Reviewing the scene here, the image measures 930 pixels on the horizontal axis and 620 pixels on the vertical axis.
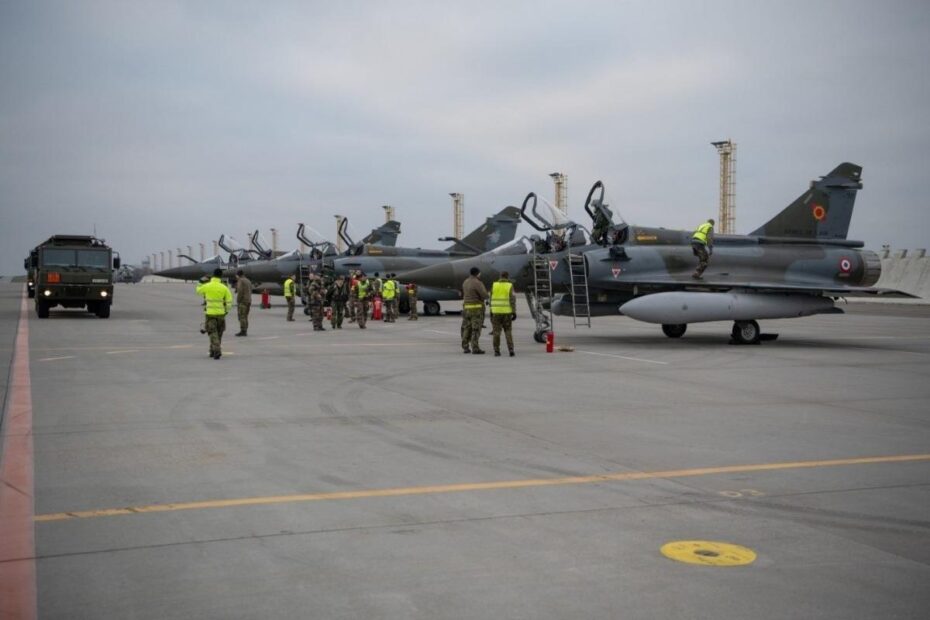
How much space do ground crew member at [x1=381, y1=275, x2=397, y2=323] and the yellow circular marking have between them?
22.6 meters

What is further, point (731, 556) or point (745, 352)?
point (745, 352)

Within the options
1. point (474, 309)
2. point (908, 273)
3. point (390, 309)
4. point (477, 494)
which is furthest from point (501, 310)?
point (908, 273)

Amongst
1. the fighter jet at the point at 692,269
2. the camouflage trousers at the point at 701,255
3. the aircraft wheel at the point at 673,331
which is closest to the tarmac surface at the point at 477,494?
the fighter jet at the point at 692,269

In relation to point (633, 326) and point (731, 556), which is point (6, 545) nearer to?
point (731, 556)

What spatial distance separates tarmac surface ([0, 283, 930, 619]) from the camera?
399 centimetres

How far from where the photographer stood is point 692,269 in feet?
61.5

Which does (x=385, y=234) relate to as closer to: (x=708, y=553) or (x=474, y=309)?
(x=474, y=309)

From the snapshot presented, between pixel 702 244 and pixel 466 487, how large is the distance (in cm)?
1323

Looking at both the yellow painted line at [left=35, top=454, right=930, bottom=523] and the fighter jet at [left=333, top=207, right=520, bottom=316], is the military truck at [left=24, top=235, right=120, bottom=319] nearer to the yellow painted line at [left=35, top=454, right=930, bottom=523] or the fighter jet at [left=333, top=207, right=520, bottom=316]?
the fighter jet at [left=333, top=207, right=520, bottom=316]

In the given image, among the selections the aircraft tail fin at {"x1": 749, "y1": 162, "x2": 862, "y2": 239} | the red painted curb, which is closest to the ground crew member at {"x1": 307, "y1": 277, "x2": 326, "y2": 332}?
the aircraft tail fin at {"x1": 749, "y1": 162, "x2": 862, "y2": 239}

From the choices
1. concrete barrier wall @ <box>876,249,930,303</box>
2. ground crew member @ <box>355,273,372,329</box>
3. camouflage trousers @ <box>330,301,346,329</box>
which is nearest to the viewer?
camouflage trousers @ <box>330,301,346,329</box>

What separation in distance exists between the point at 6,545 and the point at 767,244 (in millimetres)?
18101

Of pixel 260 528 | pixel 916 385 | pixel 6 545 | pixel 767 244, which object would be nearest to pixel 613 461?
pixel 260 528

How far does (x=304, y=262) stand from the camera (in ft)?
117
